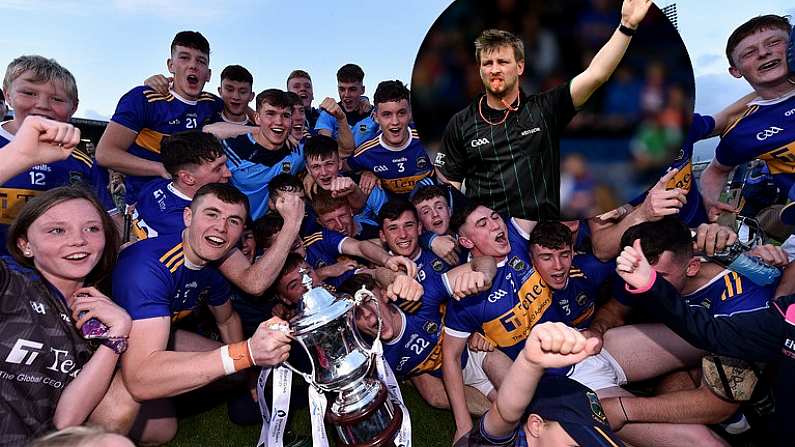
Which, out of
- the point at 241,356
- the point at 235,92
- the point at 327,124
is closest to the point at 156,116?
the point at 235,92

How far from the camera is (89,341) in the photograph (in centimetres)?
254

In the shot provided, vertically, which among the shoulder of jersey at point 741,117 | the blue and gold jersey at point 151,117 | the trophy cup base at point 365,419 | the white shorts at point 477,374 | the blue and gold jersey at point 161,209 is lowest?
the white shorts at point 477,374

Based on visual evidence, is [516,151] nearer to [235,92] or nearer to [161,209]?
[161,209]

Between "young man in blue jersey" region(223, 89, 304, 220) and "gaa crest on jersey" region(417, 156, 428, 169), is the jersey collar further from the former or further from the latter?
"gaa crest on jersey" region(417, 156, 428, 169)

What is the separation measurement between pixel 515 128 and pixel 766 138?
2.89 meters

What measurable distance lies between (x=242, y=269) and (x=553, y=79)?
2416 millimetres

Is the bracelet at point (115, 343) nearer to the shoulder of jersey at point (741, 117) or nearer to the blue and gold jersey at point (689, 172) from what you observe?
the blue and gold jersey at point (689, 172)

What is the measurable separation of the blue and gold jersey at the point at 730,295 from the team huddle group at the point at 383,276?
12mm

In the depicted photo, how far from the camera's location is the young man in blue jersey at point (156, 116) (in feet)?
15.1

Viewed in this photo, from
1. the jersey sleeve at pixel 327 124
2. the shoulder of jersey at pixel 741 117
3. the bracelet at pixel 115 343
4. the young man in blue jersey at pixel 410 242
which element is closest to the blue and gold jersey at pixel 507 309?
the young man in blue jersey at pixel 410 242

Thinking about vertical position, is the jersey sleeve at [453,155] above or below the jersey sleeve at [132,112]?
below

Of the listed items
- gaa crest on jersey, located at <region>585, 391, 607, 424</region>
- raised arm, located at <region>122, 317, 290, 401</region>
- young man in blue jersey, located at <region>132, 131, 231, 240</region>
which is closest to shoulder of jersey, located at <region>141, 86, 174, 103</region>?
young man in blue jersey, located at <region>132, 131, 231, 240</region>

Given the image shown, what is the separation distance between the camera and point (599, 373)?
3477 millimetres

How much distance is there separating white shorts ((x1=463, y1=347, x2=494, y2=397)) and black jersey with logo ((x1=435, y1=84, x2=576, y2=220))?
7.15 ft
